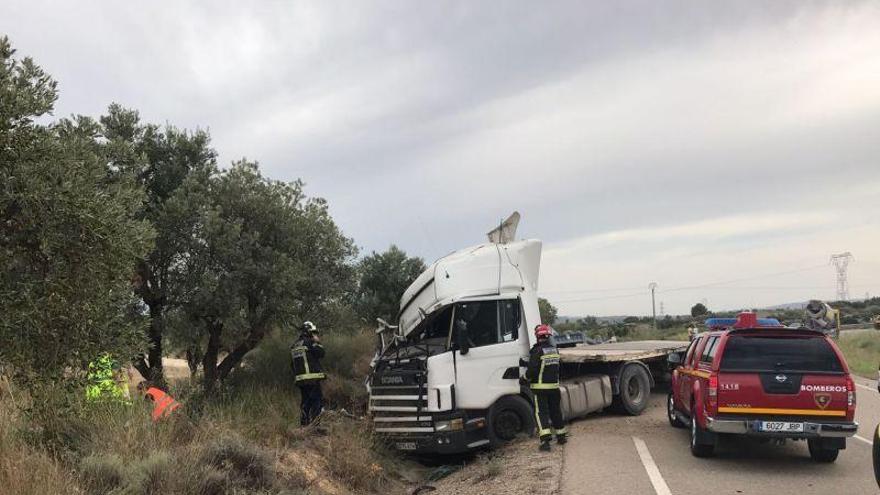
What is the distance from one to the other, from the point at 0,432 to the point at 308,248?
37.2 ft

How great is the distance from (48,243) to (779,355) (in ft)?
28.4

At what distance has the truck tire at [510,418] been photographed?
11.7m

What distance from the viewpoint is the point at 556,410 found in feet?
36.2

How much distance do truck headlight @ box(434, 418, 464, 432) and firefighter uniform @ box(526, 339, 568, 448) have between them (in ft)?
4.23

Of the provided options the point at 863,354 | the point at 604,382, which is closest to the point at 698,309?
the point at 863,354

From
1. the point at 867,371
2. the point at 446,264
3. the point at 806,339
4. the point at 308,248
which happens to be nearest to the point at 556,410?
the point at 446,264

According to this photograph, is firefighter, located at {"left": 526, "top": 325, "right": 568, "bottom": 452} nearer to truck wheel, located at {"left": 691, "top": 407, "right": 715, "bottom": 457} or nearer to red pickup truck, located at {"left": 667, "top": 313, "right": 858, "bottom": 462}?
truck wheel, located at {"left": 691, "top": 407, "right": 715, "bottom": 457}

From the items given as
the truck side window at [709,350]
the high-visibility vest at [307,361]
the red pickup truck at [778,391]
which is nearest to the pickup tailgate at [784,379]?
the red pickup truck at [778,391]

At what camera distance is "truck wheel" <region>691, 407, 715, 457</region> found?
915 centimetres

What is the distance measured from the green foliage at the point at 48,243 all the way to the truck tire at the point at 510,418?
22.4ft

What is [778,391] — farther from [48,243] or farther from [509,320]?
[48,243]

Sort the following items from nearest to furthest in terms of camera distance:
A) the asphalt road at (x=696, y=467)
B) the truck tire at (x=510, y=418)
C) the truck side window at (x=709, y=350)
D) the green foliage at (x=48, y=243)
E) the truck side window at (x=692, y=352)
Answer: the green foliage at (x=48, y=243)
the asphalt road at (x=696, y=467)
the truck side window at (x=709, y=350)
the truck side window at (x=692, y=352)
the truck tire at (x=510, y=418)

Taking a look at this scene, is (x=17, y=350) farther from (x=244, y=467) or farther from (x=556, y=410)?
(x=556, y=410)

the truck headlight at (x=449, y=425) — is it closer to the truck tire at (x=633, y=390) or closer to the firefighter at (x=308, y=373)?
the firefighter at (x=308, y=373)
